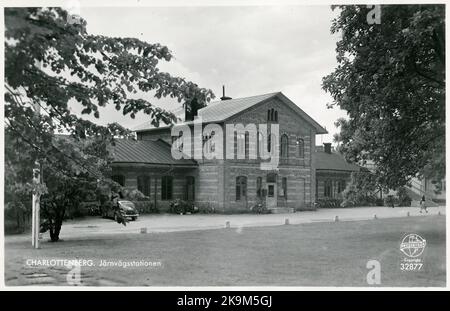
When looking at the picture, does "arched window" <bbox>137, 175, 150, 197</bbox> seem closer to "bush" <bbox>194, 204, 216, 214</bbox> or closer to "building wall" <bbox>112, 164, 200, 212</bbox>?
"building wall" <bbox>112, 164, 200, 212</bbox>

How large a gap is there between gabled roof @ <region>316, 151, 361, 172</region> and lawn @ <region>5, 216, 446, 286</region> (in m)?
24.4

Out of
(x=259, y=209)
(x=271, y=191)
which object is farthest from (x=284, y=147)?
(x=259, y=209)

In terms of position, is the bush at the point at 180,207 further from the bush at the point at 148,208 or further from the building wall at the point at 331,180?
the building wall at the point at 331,180

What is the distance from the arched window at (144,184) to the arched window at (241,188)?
7.30m

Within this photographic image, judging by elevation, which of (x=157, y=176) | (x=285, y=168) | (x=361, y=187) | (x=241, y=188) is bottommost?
(x=241, y=188)

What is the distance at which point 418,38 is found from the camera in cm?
1211

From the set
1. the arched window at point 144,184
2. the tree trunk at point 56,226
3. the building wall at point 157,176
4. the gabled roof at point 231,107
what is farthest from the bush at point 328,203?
the tree trunk at point 56,226

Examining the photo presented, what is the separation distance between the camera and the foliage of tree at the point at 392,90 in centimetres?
1314

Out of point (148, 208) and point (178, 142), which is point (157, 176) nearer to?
point (148, 208)

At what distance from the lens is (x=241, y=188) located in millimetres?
34938

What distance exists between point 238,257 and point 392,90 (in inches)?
261

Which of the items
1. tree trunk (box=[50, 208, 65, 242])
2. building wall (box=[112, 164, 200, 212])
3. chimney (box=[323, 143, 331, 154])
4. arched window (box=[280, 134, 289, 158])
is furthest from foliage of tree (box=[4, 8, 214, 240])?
chimney (box=[323, 143, 331, 154])

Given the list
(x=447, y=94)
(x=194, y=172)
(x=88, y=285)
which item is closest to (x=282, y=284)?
(x=88, y=285)
